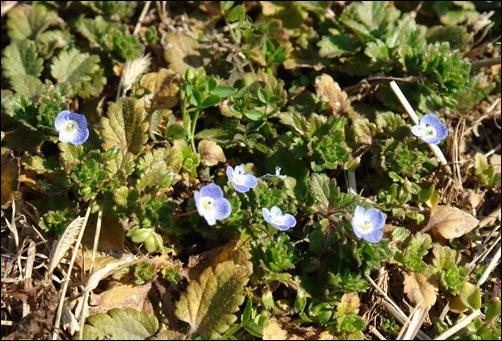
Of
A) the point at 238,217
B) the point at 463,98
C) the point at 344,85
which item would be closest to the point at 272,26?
the point at 344,85

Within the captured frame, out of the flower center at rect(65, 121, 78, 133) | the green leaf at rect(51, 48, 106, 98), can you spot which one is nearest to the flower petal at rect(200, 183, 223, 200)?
the flower center at rect(65, 121, 78, 133)

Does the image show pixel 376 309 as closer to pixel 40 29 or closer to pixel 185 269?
pixel 185 269

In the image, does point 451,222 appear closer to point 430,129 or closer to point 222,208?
point 430,129

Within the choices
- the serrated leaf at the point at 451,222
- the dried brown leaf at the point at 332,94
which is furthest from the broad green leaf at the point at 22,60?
the serrated leaf at the point at 451,222

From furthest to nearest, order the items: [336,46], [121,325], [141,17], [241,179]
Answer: [141,17]
[336,46]
[241,179]
[121,325]

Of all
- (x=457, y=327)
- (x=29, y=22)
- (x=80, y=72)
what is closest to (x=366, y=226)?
(x=457, y=327)

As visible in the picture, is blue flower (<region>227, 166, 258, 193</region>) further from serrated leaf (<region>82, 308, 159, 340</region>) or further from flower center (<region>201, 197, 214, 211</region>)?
serrated leaf (<region>82, 308, 159, 340</region>)
